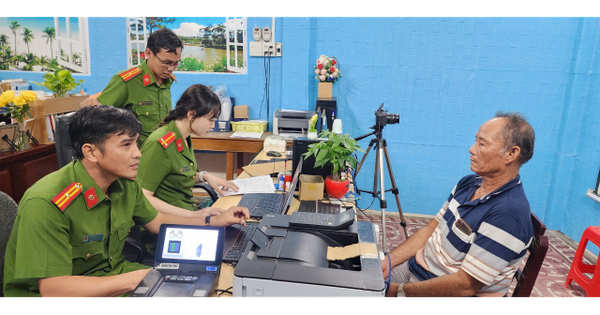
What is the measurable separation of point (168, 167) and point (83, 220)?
625 mm

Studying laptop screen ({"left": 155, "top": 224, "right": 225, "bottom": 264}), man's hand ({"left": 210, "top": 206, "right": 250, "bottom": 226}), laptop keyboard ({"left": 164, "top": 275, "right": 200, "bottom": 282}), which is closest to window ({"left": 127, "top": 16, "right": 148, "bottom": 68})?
man's hand ({"left": 210, "top": 206, "right": 250, "bottom": 226})

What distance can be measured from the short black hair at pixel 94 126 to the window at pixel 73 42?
308cm

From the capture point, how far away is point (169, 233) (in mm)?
1155

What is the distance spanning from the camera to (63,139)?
1.80m

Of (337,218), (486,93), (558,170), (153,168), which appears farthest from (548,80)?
(153,168)

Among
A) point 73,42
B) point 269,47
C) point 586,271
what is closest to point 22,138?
Result: point 73,42

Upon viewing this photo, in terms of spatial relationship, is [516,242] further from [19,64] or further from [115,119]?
[19,64]

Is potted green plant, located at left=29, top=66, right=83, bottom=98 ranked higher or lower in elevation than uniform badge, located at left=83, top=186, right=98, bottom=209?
higher

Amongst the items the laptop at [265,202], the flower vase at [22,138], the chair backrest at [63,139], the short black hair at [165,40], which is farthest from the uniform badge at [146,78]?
the laptop at [265,202]

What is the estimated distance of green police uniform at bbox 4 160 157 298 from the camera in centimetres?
102

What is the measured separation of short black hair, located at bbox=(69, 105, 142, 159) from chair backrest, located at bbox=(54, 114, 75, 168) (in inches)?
28.8

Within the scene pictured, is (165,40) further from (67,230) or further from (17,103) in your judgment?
(67,230)

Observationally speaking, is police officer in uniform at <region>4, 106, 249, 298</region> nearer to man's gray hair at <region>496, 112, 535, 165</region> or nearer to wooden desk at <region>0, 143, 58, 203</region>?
man's gray hair at <region>496, 112, 535, 165</region>

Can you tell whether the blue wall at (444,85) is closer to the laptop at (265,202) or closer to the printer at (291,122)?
the printer at (291,122)
